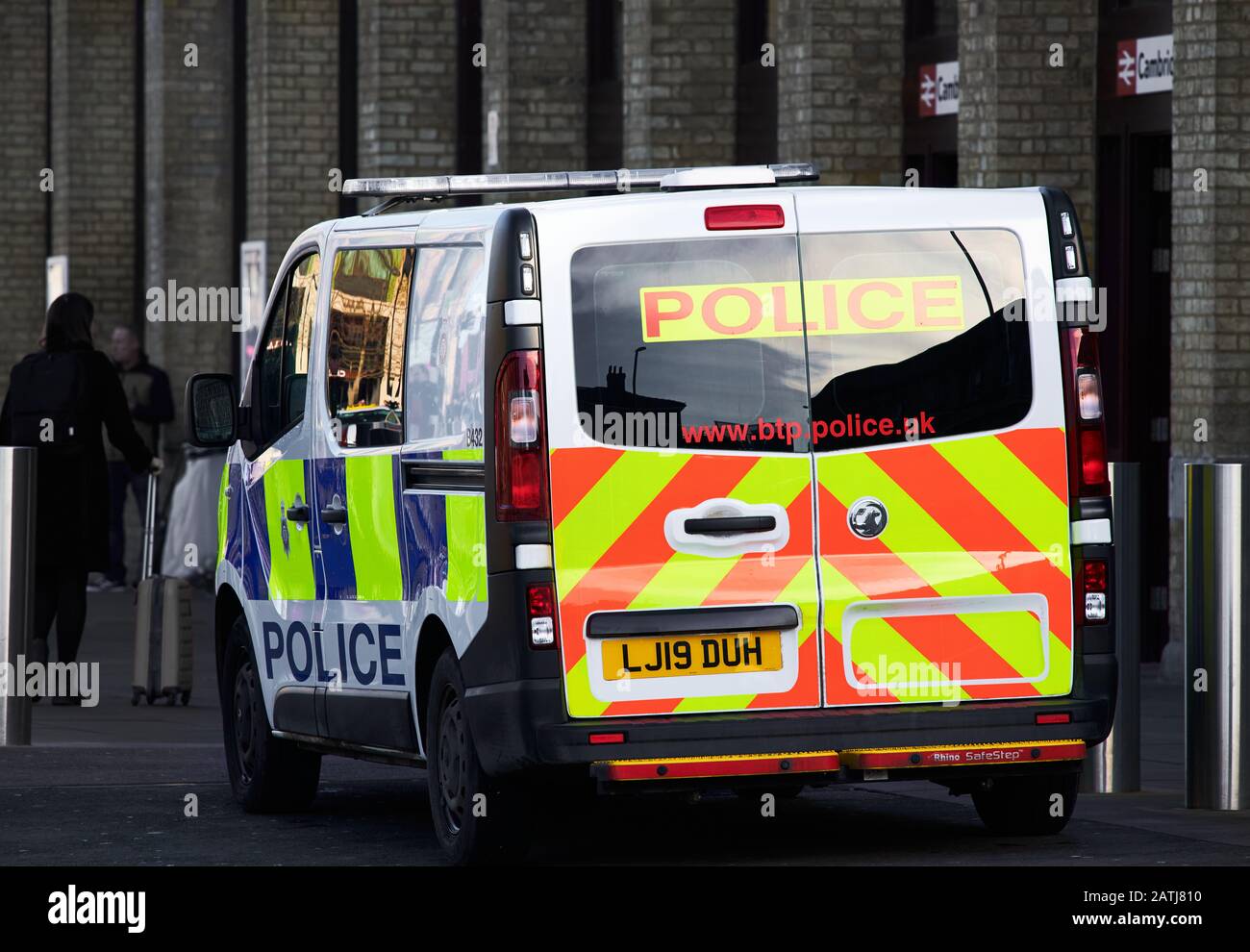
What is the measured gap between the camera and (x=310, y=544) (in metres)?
9.76

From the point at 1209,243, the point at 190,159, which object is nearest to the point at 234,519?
the point at 1209,243

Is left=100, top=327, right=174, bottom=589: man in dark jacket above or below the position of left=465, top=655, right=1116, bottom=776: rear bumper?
above

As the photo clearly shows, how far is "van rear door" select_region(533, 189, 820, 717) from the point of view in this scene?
8086 millimetres

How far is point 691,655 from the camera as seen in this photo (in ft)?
26.7

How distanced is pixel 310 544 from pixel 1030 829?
2.60 metres

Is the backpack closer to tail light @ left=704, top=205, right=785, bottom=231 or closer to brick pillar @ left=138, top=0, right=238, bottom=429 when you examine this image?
tail light @ left=704, top=205, right=785, bottom=231

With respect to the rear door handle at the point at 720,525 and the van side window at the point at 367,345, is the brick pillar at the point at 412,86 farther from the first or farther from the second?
the rear door handle at the point at 720,525

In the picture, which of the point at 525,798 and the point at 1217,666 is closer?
the point at 525,798

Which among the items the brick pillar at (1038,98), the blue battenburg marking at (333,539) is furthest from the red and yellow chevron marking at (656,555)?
the brick pillar at (1038,98)

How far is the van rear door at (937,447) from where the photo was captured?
27.0ft

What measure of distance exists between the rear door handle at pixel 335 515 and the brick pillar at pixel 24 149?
81.9 feet

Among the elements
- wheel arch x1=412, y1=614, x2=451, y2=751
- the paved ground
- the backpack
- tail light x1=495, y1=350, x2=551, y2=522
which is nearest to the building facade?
the paved ground
